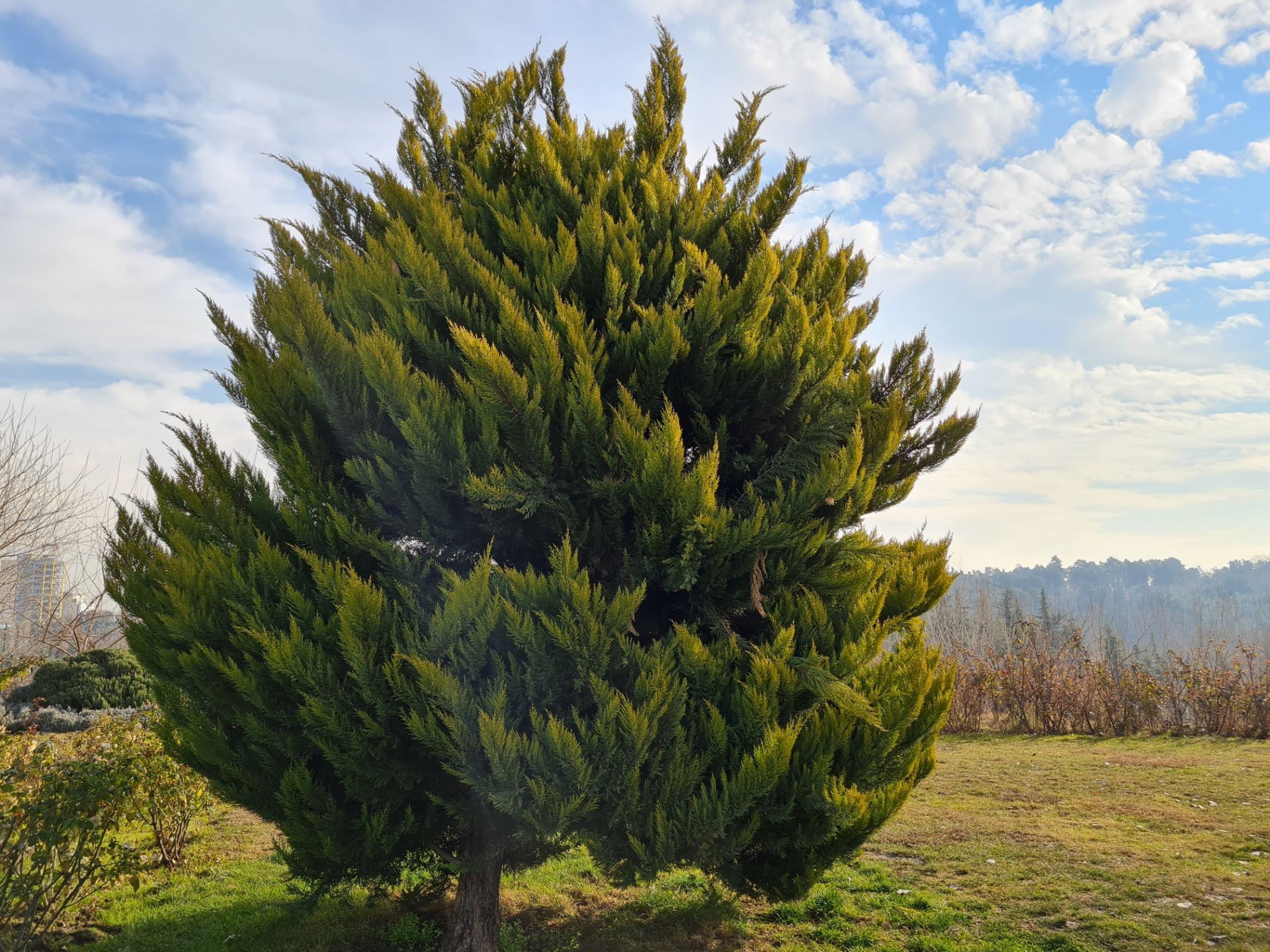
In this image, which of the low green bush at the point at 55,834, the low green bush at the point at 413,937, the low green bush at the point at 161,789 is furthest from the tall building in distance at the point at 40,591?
the low green bush at the point at 413,937

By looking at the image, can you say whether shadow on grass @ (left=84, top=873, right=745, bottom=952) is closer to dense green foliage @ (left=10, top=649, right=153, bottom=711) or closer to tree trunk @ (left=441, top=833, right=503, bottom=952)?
tree trunk @ (left=441, top=833, right=503, bottom=952)

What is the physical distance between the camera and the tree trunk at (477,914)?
4.33m

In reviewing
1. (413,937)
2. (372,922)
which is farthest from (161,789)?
(413,937)

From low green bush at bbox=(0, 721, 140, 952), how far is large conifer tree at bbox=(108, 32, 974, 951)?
0.89 meters

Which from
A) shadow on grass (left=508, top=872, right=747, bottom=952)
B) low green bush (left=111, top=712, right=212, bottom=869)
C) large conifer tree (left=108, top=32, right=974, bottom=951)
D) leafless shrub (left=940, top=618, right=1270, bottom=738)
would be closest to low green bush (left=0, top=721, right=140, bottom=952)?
low green bush (left=111, top=712, right=212, bottom=869)

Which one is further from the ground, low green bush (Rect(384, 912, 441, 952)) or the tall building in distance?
the tall building in distance

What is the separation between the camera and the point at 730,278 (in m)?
4.54

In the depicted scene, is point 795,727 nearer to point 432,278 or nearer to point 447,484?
point 447,484

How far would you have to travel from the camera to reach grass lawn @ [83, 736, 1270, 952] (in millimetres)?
4797

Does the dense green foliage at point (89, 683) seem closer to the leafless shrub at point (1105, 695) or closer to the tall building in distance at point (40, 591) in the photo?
the tall building in distance at point (40, 591)

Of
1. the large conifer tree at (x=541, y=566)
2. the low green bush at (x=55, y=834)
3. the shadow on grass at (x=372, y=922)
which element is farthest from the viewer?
the shadow on grass at (x=372, y=922)

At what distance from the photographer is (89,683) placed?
A: 13125mm

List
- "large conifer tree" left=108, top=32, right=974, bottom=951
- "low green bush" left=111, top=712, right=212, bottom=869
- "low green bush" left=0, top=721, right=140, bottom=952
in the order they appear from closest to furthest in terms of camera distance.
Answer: "large conifer tree" left=108, top=32, right=974, bottom=951 < "low green bush" left=0, top=721, right=140, bottom=952 < "low green bush" left=111, top=712, right=212, bottom=869

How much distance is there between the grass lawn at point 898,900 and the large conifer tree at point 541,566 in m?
1.27
